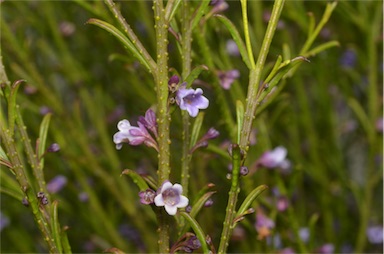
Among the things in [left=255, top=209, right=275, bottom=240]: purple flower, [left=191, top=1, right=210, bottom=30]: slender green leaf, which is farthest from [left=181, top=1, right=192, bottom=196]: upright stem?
[left=255, top=209, right=275, bottom=240]: purple flower

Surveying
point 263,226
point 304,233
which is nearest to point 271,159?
point 263,226

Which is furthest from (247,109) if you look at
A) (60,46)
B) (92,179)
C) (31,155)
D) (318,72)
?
(92,179)

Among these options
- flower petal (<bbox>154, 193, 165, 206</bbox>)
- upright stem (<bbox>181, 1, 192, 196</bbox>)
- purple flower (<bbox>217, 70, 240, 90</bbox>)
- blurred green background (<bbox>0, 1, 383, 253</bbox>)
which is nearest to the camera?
flower petal (<bbox>154, 193, 165, 206</bbox>)

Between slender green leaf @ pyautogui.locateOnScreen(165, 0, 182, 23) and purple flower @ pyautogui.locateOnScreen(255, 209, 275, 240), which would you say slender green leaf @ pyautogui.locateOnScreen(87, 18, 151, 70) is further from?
purple flower @ pyautogui.locateOnScreen(255, 209, 275, 240)

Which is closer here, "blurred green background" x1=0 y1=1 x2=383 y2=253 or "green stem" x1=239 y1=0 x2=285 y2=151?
"green stem" x1=239 y1=0 x2=285 y2=151

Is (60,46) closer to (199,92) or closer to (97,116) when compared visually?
(97,116)

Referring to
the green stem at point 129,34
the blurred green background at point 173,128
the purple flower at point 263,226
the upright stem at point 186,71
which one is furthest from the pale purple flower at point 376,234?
the green stem at point 129,34

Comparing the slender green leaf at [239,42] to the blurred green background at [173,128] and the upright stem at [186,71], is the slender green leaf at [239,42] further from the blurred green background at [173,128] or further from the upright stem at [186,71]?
the blurred green background at [173,128]
